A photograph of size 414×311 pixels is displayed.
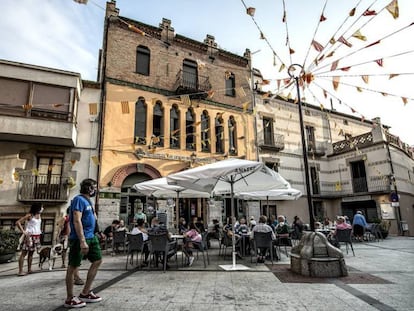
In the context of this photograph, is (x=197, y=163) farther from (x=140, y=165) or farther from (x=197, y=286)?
(x=197, y=286)

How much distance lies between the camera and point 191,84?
15.8 metres

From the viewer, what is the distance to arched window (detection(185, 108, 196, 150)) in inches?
593

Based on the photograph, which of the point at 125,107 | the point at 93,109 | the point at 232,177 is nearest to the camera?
the point at 232,177

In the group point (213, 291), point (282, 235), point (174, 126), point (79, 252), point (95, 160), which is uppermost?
point (174, 126)

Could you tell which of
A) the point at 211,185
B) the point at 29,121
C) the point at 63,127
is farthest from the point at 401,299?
the point at 29,121

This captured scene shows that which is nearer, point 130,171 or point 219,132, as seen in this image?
point 130,171

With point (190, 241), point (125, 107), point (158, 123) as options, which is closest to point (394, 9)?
point (190, 241)

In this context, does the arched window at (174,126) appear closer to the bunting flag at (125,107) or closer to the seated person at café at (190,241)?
the bunting flag at (125,107)

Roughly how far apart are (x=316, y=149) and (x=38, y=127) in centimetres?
1816

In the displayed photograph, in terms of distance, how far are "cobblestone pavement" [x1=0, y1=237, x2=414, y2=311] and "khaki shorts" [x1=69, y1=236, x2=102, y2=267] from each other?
24.1 inches

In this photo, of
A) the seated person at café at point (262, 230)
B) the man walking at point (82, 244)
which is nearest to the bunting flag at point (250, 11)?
the seated person at café at point (262, 230)

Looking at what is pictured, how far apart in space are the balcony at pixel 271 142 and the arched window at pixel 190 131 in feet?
15.5

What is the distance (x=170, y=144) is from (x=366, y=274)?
35.7ft

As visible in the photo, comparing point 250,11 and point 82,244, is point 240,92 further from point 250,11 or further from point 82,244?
point 82,244
